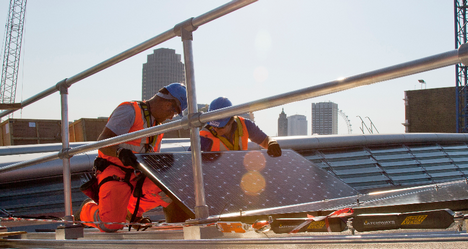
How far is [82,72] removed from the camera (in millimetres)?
2828

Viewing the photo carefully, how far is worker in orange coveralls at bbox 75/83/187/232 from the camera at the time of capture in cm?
275

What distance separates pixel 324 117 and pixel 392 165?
367 feet

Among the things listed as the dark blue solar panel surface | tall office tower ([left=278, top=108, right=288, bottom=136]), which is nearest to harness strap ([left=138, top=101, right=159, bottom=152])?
the dark blue solar panel surface

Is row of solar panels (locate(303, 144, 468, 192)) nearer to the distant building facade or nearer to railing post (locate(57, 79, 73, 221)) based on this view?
railing post (locate(57, 79, 73, 221))

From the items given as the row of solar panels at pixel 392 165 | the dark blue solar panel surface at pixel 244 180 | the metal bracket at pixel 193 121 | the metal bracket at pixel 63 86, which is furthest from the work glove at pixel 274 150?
the row of solar panels at pixel 392 165

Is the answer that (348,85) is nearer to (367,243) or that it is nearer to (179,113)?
(367,243)

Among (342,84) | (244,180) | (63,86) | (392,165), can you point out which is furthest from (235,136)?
(392,165)

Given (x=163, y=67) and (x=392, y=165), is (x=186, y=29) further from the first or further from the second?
(x=163, y=67)

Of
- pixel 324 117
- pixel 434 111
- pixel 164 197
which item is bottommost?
pixel 164 197

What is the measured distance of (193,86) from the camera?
188cm

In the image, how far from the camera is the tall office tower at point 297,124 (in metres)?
140

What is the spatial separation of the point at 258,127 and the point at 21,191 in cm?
293

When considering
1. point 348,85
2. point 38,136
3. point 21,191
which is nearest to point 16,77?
point 38,136

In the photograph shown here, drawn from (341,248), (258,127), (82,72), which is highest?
(82,72)
